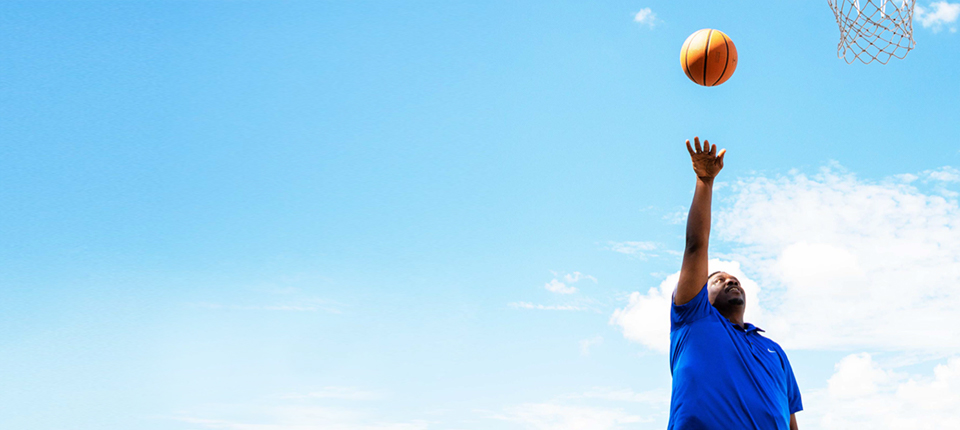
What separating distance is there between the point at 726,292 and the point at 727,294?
0.02 metres

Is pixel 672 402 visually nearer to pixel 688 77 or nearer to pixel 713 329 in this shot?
pixel 713 329

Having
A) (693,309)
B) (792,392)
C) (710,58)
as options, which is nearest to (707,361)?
(693,309)

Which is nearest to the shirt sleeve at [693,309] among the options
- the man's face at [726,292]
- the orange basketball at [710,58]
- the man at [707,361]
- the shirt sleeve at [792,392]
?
the man at [707,361]

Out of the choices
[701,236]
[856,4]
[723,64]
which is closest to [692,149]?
[701,236]

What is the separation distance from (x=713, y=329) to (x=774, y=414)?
0.71 m

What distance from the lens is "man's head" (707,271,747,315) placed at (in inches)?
229

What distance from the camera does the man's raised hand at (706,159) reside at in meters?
4.97

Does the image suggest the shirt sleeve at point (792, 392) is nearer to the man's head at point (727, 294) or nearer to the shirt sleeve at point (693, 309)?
the man's head at point (727, 294)

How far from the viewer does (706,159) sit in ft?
16.4

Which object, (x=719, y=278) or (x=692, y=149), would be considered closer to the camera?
(x=692, y=149)

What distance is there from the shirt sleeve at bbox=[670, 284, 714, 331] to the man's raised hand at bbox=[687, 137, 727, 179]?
83 centimetres

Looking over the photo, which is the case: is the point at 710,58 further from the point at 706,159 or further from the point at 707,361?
the point at 707,361

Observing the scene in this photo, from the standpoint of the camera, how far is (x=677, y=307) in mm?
5305

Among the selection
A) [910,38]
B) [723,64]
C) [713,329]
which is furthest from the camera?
[910,38]
